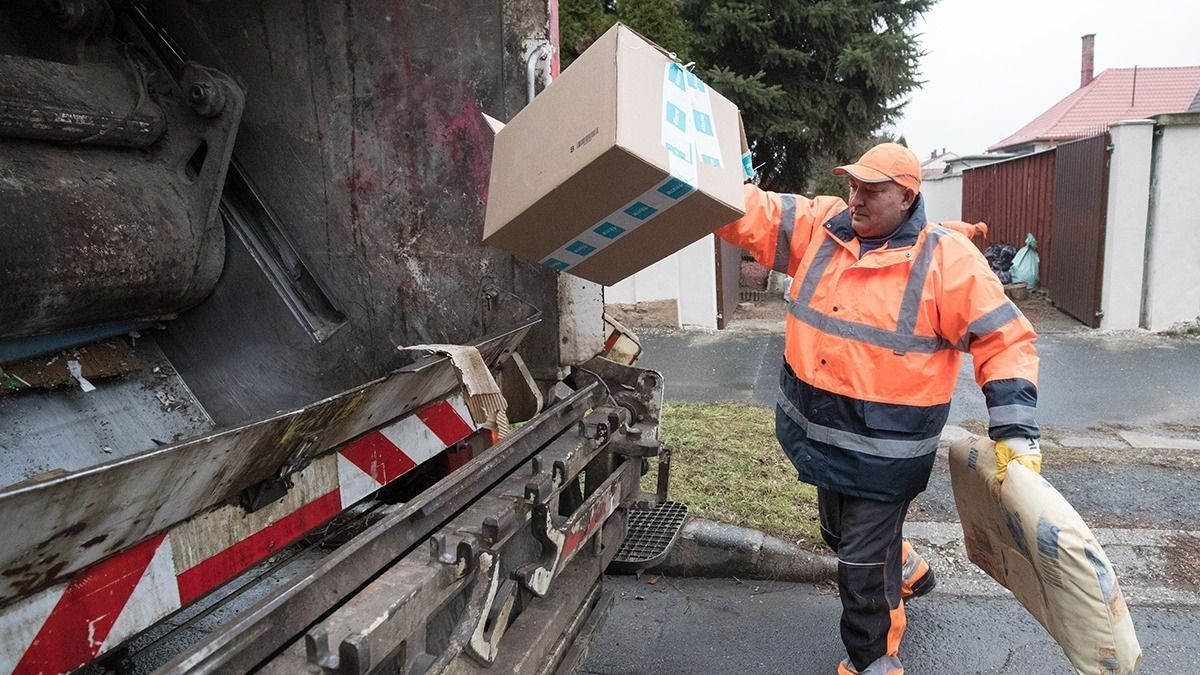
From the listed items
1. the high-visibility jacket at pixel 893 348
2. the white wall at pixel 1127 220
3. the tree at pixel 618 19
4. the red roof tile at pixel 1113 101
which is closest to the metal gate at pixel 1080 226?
the white wall at pixel 1127 220

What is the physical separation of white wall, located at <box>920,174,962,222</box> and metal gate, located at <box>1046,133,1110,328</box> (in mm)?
5903

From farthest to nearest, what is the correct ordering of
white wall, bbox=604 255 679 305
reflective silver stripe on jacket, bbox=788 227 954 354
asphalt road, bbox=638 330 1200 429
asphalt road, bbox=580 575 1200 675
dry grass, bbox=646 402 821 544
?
1. white wall, bbox=604 255 679 305
2. asphalt road, bbox=638 330 1200 429
3. dry grass, bbox=646 402 821 544
4. asphalt road, bbox=580 575 1200 675
5. reflective silver stripe on jacket, bbox=788 227 954 354

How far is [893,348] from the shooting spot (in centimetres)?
240

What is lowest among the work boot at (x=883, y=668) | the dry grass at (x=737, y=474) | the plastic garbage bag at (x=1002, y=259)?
the work boot at (x=883, y=668)

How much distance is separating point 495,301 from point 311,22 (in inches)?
36.8

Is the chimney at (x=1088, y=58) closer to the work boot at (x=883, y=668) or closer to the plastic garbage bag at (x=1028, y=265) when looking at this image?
the plastic garbage bag at (x=1028, y=265)

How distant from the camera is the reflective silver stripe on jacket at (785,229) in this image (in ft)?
8.78

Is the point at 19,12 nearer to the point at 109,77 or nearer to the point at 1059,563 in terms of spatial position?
the point at 109,77

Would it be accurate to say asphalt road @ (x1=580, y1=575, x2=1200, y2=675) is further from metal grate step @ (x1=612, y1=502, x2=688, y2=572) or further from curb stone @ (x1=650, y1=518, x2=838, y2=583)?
metal grate step @ (x1=612, y1=502, x2=688, y2=572)

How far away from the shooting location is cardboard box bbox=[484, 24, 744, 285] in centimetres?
173

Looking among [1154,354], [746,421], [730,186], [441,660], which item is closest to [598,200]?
[730,186]

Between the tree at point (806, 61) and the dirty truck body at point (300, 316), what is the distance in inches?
318

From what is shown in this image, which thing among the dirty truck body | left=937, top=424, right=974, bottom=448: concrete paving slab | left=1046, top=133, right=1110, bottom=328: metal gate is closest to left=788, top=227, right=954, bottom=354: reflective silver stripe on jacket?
the dirty truck body

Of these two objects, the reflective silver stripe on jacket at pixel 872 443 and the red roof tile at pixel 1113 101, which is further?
the red roof tile at pixel 1113 101
